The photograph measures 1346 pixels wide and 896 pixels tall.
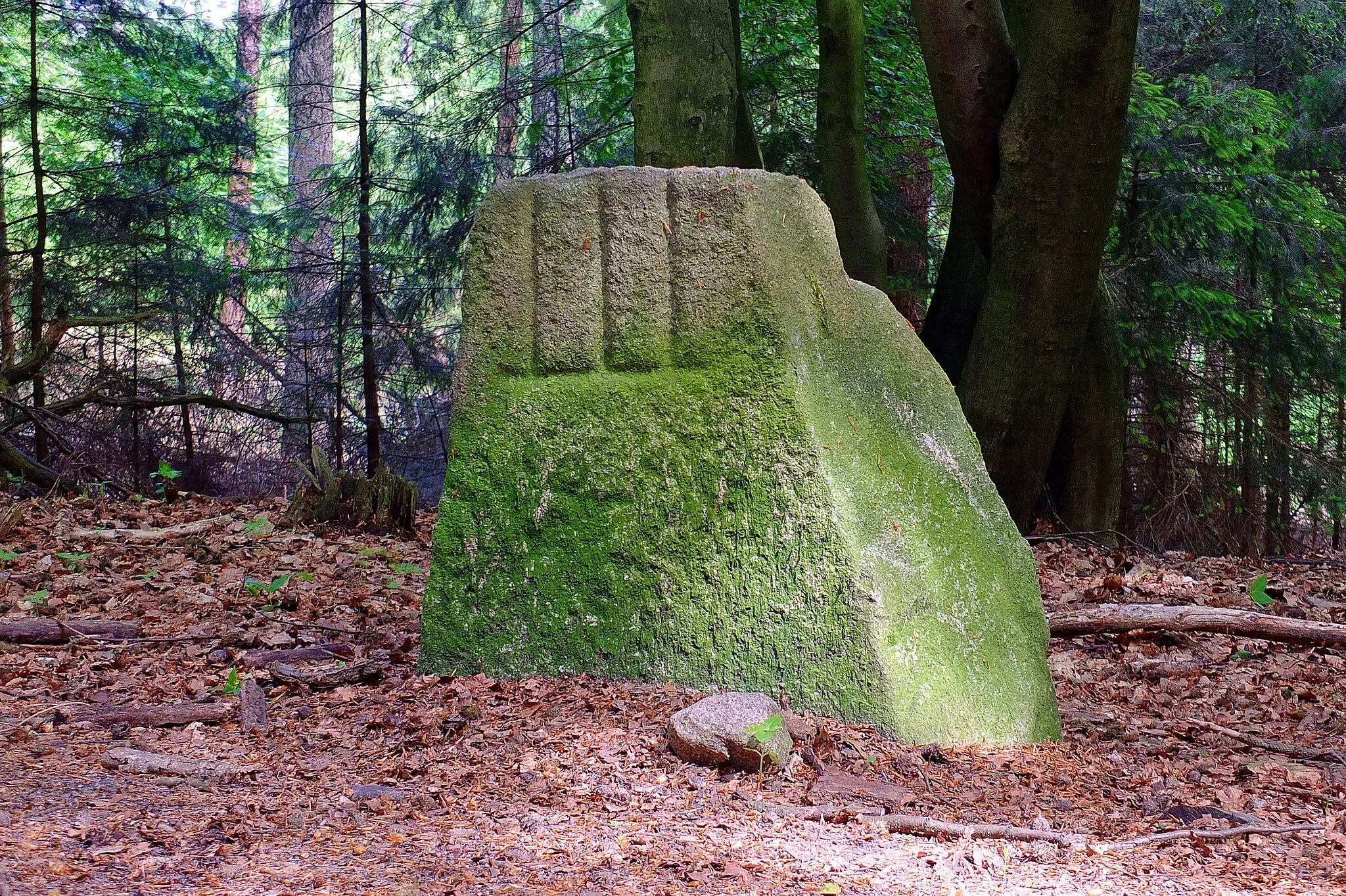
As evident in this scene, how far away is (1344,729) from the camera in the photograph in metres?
3.41

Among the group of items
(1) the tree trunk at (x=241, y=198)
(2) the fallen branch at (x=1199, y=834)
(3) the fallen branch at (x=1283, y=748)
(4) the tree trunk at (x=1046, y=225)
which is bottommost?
(3) the fallen branch at (x=1283, y=748)

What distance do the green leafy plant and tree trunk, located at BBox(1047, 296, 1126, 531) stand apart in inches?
247

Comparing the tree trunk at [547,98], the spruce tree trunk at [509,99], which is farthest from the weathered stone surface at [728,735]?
the spruce tree trunk at [509,99]

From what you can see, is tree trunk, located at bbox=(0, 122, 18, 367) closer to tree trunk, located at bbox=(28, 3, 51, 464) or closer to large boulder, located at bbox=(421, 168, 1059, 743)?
tree trunk, located at bbox=(28, 3, 51, 464)

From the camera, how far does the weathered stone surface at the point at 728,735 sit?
8.67 ft

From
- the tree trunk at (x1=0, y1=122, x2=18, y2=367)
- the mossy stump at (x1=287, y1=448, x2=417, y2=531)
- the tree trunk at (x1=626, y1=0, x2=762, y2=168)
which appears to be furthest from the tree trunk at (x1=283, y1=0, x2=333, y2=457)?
the tree trunk at (x1=626, y1=0, x2=762, y2=168)

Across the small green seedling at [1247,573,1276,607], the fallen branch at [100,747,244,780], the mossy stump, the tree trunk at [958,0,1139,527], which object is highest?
the tree trunk at [958,0,1139,527]

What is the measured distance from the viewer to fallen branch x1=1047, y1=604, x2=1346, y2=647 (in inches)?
156

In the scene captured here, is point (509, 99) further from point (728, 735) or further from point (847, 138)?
point (728, 735)

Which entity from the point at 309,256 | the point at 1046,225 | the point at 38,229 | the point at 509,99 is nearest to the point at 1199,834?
the point at 1046,225

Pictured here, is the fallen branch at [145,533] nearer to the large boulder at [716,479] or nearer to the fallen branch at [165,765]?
the large boulder at [716,479]

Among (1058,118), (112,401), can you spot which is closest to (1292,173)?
(1058,118)

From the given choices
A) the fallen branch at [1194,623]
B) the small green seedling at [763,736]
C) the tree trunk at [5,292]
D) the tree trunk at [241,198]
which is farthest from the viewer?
the tree trunk at [241,198]

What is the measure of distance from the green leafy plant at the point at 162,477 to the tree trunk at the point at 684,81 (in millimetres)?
4363
